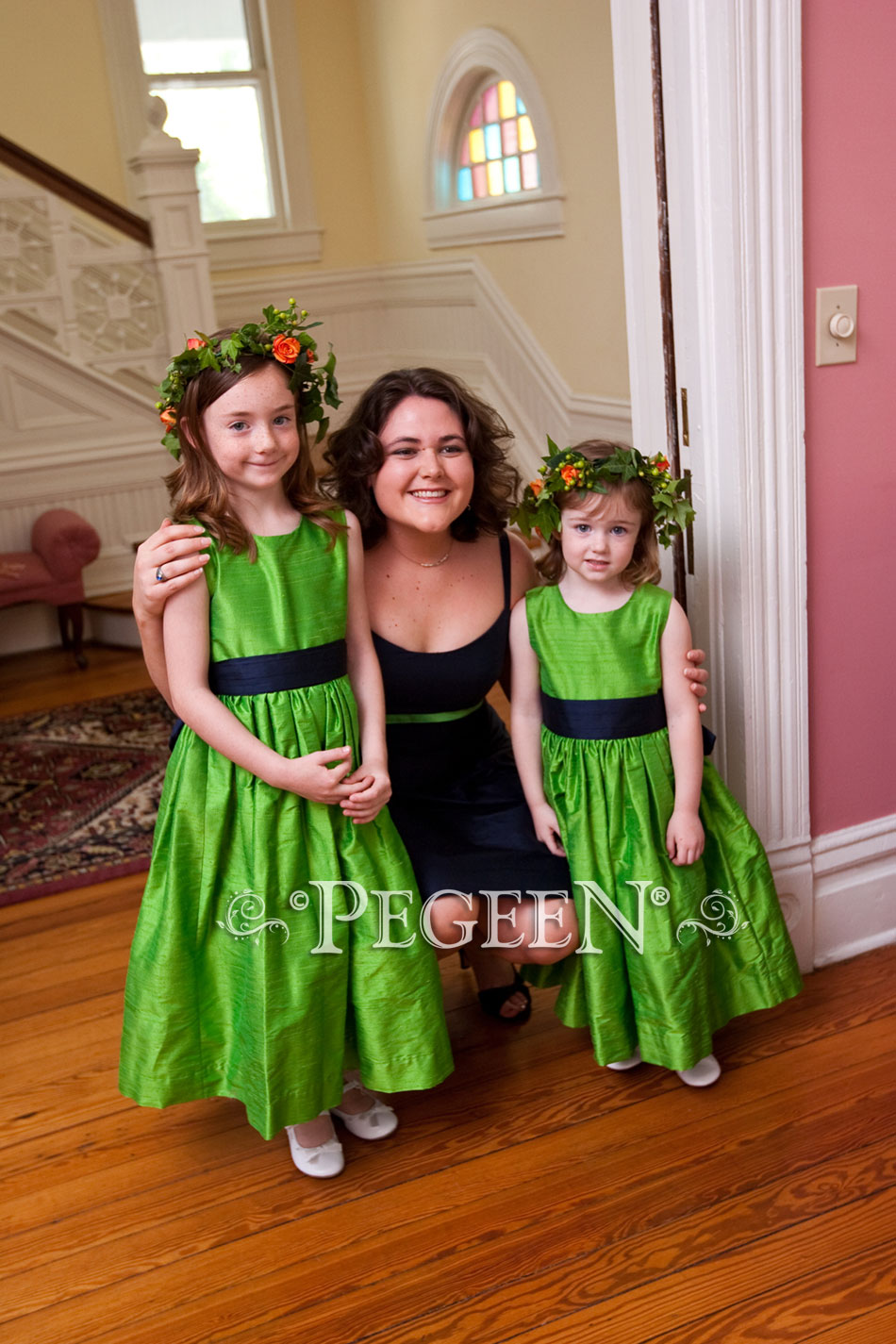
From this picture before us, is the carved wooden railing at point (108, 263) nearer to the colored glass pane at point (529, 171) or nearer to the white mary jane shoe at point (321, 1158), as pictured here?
the colored glass pane at point (529, 171)

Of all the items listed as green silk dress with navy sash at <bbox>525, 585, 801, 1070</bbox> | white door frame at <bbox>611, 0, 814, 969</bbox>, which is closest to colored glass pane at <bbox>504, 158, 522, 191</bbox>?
white door frame at <bbox>611, 0, 814, 969</bbox>

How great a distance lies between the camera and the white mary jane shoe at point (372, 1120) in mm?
2033

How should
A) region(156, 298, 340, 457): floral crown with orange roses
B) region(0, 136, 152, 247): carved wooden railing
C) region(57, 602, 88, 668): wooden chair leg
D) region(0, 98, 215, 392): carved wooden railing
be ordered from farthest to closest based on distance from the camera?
1. region(0, 98, 215, 392): carved wooden railing
2. region(0, 136, 152, 247): carved wooden railing
3. region(57, 602, 88, 668): wooden chair leg
4. region(156, 298, 340, 457): floral crown with orange roses

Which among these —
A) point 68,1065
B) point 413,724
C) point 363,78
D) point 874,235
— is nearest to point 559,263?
point 363,78

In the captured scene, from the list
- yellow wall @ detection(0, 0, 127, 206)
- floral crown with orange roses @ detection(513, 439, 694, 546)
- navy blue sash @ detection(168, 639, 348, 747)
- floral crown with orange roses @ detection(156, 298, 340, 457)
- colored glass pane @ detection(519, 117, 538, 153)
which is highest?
yellow wall @ detection(0, 0, 127, 206)

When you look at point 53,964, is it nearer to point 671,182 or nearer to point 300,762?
point 300,762

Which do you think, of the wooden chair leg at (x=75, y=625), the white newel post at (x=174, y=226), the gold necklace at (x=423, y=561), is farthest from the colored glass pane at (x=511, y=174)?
the gold necklace at (x=423, y=561)

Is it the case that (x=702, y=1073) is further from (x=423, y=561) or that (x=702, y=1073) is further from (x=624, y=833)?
(x=423, y=561)

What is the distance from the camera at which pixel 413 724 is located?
2.14 metres

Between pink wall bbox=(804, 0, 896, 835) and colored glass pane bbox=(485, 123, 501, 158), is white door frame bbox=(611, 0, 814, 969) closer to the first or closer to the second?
pink wall bbox=(804, 0, 896, 835)

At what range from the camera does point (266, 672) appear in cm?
187

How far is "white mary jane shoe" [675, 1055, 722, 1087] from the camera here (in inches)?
81.3

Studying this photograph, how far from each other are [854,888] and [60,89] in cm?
613

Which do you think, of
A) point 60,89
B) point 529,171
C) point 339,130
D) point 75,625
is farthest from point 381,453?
point 339,130
